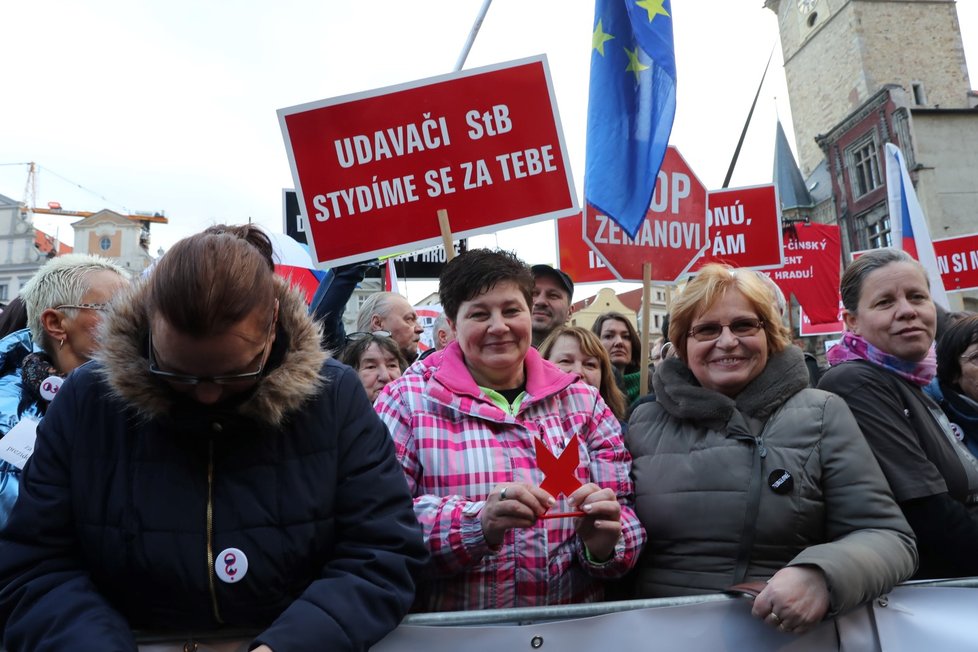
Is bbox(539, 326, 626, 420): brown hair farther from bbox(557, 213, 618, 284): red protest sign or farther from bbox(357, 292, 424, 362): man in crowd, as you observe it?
bbox(557, 213, 618, 284): red protest sign

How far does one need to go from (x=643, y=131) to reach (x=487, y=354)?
7.76 feet

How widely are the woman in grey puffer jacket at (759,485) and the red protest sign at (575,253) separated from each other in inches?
149

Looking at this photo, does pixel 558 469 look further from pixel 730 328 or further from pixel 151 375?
pixel 151 375

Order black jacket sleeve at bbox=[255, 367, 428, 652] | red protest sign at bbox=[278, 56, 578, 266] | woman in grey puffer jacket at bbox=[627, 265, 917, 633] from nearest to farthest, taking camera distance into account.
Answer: black jacket sleeve at bbox=[255, 367, 428, 652] < woman in grey puffer jacket at bbox=[627, 265, 917, 633] < red protest sign at bbox=[278, 56, 578, 266]

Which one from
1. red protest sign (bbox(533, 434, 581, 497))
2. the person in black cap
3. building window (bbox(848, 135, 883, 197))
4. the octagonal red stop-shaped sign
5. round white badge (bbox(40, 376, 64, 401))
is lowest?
red protest sign (bbox(533, 434, 581, 497))

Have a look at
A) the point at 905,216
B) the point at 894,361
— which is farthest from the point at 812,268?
the point at 894,361

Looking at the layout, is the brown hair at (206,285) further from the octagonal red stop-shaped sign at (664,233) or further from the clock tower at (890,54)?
the clock tower at (890,54)

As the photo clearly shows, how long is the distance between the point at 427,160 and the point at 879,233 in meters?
29.9

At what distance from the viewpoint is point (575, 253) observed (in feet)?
20.7

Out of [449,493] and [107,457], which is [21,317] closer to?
[107,457]

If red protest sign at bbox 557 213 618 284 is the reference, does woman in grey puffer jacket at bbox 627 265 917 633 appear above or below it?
below

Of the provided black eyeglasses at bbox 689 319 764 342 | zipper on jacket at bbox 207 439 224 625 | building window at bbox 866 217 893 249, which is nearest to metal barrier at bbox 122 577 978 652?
zipper on jacket at bbox 207 439 224 625

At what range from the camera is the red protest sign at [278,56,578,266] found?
3.49m

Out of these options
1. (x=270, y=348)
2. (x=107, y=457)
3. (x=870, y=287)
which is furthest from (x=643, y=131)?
(x=107, y=457)
